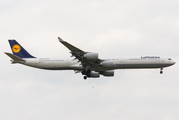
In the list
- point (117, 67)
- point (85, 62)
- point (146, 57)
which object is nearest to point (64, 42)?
point (85, 62)

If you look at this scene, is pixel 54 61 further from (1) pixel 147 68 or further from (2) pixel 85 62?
(1) pixel 147 68

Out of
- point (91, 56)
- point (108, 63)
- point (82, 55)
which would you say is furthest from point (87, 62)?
point (108, 63)

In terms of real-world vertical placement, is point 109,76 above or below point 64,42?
below

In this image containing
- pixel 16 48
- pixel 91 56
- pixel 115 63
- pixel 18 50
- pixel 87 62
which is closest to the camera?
pixel 91 56

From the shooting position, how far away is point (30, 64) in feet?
228

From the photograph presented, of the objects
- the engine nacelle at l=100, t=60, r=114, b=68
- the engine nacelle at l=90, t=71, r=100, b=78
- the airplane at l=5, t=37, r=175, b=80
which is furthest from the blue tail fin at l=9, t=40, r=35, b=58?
the engine nacelle at l=100, t=60, r=114, b=68

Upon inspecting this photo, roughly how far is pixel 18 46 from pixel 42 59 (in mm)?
6685

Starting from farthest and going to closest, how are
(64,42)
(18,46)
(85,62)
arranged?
(18,46) < (85,62) < (64,42)

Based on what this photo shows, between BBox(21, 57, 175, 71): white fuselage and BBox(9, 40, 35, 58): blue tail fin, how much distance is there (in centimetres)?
179

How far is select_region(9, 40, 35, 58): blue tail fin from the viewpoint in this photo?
7106 cm

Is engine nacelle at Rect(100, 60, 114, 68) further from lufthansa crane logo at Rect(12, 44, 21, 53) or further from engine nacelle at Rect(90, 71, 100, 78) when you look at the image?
lufthansa crane logo at Rect(12, 44, 21, 53)

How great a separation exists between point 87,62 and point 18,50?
50.5ft

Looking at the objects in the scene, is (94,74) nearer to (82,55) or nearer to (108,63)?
(108,63)

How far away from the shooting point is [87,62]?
216 ft
